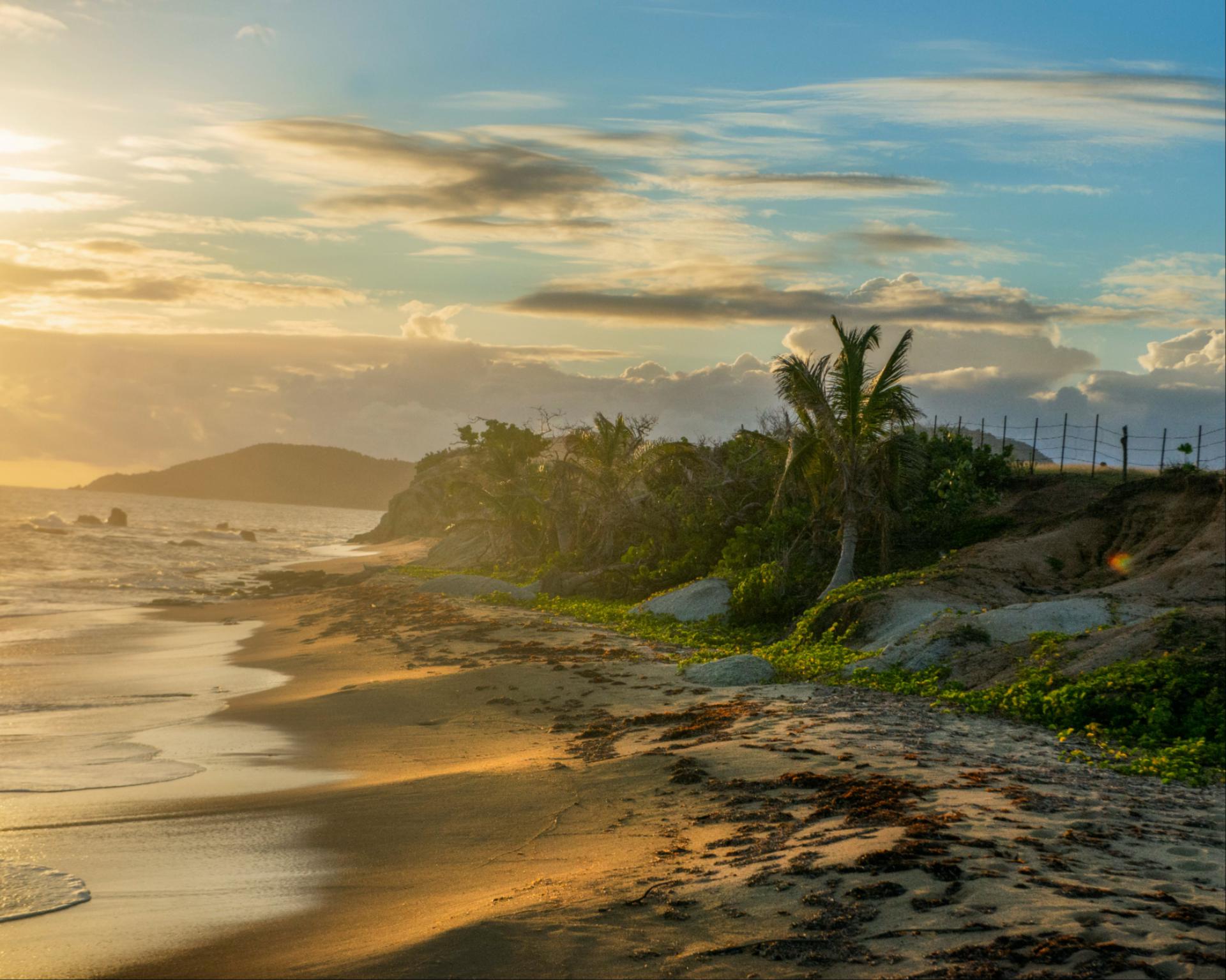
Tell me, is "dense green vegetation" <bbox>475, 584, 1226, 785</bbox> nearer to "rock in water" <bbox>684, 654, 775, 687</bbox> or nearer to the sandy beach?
"rock in water" <bbox>684, 654, 775, 687</bbox>

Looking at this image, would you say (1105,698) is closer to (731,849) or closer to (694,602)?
(731,849)

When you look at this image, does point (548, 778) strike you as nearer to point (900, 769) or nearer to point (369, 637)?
point (900, 769)

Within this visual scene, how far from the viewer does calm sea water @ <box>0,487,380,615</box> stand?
120 ft

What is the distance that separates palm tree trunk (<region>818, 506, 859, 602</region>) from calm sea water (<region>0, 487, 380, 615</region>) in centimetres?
2399

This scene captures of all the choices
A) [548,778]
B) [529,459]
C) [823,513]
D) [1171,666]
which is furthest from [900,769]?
[529,459]

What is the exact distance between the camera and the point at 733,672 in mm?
14172

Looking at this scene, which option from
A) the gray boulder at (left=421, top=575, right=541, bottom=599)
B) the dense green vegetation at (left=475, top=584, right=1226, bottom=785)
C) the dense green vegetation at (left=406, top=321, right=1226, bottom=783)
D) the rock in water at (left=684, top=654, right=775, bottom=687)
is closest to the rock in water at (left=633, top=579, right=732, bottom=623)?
the dense green vegetation at (left=406, top=321, right=1226, bottom=783)

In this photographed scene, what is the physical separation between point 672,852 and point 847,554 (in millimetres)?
15367

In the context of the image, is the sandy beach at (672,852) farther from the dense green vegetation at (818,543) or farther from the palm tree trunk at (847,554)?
the palm tree trunk at (847,554)

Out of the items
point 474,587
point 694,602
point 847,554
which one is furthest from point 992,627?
point 474,587

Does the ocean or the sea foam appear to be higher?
the sea foam

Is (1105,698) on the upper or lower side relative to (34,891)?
upper

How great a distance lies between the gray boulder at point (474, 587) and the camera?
29844 millimetres

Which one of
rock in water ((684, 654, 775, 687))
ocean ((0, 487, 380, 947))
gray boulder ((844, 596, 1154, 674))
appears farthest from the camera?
gray boulder ((844, 596, 1154, 674))
